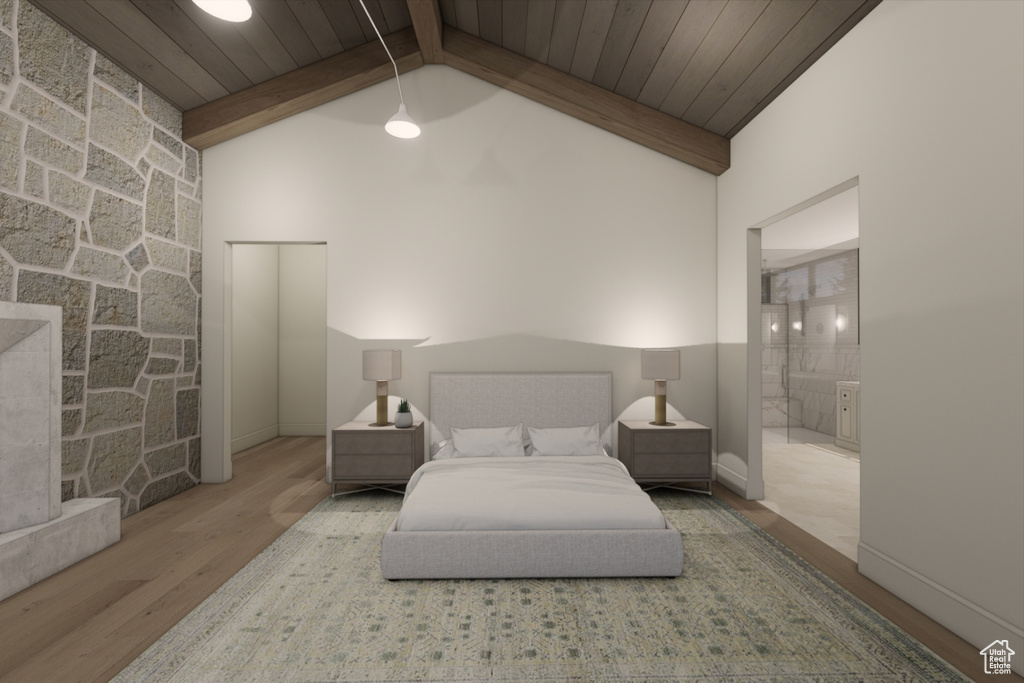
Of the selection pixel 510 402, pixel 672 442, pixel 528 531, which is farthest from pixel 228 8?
pixel 672 442

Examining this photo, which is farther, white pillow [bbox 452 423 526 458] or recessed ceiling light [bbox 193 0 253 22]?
white pillow [bbox 452 423 526 458]

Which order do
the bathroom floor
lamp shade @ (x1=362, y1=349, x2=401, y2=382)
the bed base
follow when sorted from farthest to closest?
lamp shade @ (x1=362, y1=349, x2=401, y2=382)
the bathroom floor
the bed base

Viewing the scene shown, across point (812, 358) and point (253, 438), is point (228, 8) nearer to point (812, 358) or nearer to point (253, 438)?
point (253, 438)

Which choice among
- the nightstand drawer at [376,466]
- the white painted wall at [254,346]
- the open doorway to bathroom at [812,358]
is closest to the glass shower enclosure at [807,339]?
the open doorway to bathroom at [812,358]

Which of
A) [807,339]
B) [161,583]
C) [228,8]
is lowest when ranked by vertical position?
[161,583]

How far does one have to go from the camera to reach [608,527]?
2.64 m

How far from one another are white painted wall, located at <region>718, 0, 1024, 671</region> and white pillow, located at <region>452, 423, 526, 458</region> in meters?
2.26

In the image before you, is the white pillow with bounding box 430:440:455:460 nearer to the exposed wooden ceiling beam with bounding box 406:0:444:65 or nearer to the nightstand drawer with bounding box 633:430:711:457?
the nightstand drawer with bounding box 633:430:711:457

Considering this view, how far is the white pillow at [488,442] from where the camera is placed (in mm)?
3908

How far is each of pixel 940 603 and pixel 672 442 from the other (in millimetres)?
1948

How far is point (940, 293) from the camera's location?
217 centimetres

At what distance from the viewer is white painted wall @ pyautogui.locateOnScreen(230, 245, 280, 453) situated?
5.65 meters

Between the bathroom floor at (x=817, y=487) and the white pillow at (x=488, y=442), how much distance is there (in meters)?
1.97

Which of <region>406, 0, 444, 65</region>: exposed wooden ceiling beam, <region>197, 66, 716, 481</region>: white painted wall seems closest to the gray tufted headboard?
<region>197, 66, 716, 481</region>: white painted wall
